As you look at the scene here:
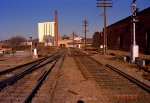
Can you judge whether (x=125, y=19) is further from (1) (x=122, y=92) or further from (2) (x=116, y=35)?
(1) (x=122, y=92)

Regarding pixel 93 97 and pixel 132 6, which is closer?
pixel 93 97

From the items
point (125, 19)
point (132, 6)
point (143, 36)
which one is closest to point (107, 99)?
point (132, 6)

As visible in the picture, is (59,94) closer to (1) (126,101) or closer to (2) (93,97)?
(2) (93,97)

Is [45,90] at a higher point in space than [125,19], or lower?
lower

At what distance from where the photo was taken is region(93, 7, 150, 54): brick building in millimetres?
47531

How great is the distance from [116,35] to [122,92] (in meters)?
62.9

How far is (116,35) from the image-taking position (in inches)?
2958

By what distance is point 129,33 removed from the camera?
194 feet

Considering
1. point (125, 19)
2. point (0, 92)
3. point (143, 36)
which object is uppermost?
point (125, 19)

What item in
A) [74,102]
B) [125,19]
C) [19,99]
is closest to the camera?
[74,102]

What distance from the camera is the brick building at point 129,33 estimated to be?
4753 cm

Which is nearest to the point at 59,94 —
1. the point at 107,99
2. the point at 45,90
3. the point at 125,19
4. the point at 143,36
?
the point at 45,90

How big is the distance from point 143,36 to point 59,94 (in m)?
38.6

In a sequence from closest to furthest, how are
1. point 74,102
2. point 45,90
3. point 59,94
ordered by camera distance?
point 74,102 < point 59,94 < point 45,90
